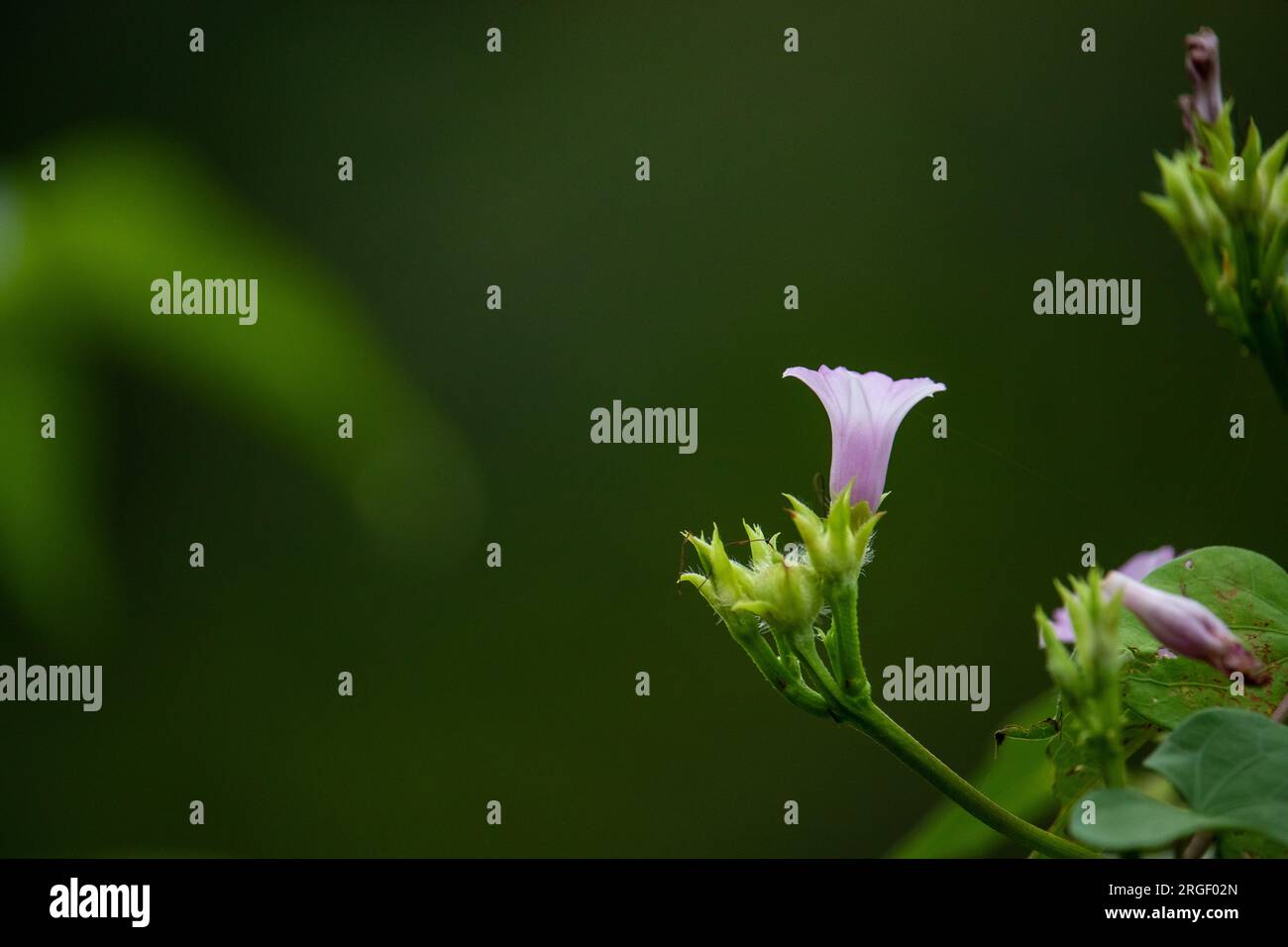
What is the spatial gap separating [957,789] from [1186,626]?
0.40 feet

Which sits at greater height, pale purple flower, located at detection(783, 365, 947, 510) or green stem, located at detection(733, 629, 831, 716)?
pale purple flower, located at detection(783, 365, 947, 510)

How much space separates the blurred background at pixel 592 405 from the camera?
229 cm

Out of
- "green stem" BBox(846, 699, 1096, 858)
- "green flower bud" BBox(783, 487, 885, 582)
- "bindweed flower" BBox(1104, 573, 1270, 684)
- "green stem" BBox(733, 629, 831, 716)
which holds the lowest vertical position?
"green stem" BBox(846, 699, 1096, 858)

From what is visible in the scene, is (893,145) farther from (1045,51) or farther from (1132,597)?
(1132,597)

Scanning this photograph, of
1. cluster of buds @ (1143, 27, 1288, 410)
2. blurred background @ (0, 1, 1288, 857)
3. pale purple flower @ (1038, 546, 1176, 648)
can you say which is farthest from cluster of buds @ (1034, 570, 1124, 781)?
blurred background @ (0, 1, 1288, 857)

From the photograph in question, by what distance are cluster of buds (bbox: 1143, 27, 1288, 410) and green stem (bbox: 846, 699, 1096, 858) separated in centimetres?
20

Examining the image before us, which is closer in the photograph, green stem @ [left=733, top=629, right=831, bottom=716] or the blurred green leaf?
green stem @ [left=733, top=629, right=831, bottom=716]

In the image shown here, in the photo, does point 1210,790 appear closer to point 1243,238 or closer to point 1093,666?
point 1093,666

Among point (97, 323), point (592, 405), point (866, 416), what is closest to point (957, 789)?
point (866, 416)

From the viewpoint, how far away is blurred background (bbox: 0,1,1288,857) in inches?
90.1

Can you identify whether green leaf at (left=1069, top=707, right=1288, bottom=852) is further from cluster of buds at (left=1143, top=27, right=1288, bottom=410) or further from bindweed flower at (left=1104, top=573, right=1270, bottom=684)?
cluster of buds at (left=1143, top=27, right=1288, bottom=410)

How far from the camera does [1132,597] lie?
1.64ft

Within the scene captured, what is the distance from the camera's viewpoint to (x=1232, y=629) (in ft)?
1.89

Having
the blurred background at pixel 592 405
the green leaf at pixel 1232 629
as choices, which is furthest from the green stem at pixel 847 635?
the blurred background at pixel 592 405
